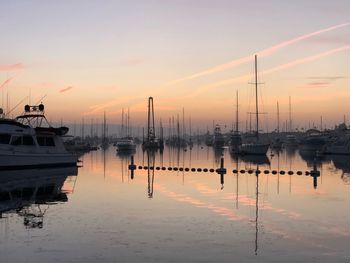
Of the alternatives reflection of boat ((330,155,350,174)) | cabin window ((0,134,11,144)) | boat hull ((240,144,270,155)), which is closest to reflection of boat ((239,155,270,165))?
boat hull ((240,144,270,155))

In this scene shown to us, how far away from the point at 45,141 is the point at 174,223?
113ft

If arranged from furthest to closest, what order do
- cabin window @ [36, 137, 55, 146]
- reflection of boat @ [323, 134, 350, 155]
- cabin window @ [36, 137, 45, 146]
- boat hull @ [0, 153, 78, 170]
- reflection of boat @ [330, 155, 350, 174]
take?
1. reflection of boat @ [323, 134, 350, 155]
2. reflection of boat @ [330, 155, 350, 174]
3. cabin window @ [36, 137, 55, 146]
4. cabin window @ [36, 137, 45, 146]
5. boat hull @ [0, 153, 78, 170]

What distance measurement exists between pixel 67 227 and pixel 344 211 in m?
12.0

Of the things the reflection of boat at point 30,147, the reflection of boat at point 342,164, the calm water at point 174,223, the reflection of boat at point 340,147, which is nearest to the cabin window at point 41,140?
the reflection of boat at point 30,147

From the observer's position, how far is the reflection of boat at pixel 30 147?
4584 cm

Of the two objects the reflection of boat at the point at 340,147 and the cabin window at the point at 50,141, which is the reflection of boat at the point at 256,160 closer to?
the reflection of boat at the point at 340,147

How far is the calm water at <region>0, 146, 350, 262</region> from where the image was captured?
14.4 m

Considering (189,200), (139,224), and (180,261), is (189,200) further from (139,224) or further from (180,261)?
(180,261)

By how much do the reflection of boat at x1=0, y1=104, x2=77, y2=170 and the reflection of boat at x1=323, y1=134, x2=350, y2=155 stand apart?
180ft

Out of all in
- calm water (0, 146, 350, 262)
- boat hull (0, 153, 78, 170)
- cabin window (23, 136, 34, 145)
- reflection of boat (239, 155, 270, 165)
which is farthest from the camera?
reflection of boat (239, 155, 270, 165)

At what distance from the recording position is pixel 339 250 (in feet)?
48.8

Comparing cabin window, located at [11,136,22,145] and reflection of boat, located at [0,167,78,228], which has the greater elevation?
→ cabin window, located at [11,136,22,145]

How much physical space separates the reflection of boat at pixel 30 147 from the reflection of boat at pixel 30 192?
1.46m

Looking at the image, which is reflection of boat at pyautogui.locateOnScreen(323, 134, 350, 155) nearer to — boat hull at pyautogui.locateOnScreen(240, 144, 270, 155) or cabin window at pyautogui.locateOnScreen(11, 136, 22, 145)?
boat hull at pyautogui.locateOnScreen(240, 144, 270, 155)
